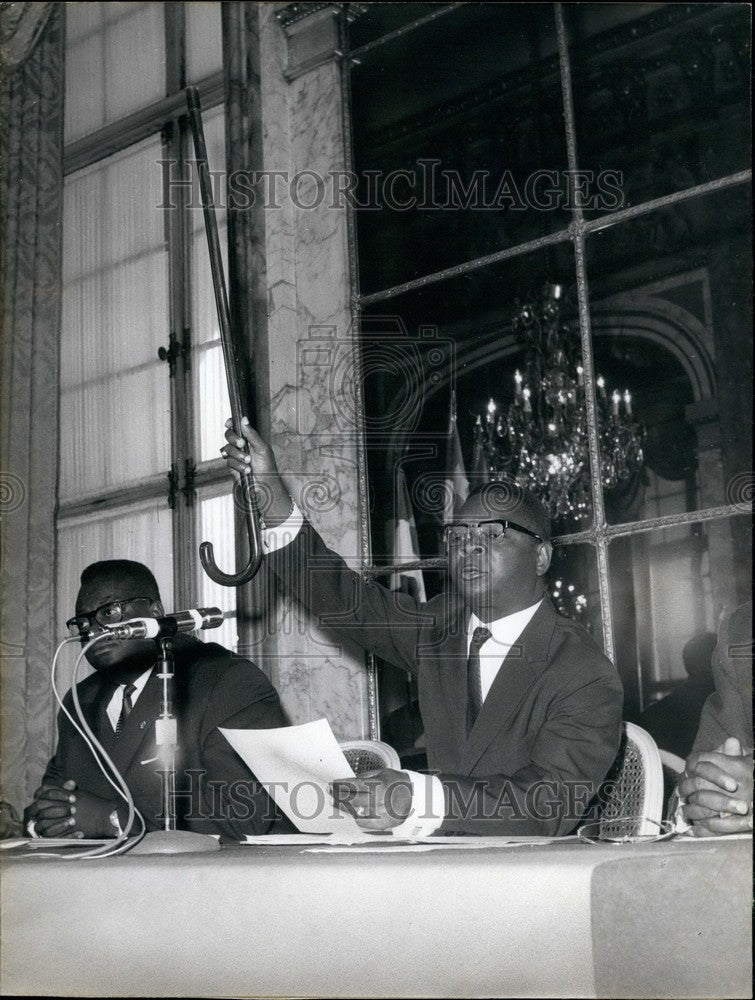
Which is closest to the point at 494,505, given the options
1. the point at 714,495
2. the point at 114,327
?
the point at 714,495

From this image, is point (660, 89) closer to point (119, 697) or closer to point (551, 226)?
point (551, 226)

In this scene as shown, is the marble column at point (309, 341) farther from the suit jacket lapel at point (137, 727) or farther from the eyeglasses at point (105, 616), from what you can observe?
the eyeglasses at point (105, 616)

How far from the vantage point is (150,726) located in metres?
2.72

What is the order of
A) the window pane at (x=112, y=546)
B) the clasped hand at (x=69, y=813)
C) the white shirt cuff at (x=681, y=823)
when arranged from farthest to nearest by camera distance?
1. the window pane at (x=112, y=546)
2. the clasped hand at (x=69, y=813)
3. the white shirt cuff at (x=681, y=823)

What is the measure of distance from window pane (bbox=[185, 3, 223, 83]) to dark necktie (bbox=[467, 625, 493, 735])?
9.11 ft

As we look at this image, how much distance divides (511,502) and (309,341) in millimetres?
1455

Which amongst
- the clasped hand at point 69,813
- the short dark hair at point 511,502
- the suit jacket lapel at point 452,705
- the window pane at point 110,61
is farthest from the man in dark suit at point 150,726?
the window pane at point 110,61

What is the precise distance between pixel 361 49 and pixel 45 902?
3384 millimetres

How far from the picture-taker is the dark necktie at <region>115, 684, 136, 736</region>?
2.81 metres

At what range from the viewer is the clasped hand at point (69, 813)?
212 centimetres

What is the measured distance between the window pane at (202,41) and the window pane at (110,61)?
0.17m

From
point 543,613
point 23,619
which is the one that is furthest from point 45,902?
point 23,619

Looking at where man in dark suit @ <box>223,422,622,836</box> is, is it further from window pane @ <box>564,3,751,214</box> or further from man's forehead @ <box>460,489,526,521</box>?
window pane @ <box>564,3,751,214</box>

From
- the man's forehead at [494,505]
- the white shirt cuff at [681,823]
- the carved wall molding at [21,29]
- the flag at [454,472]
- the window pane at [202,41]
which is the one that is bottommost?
the white shirt cuff at [681,823]
